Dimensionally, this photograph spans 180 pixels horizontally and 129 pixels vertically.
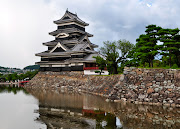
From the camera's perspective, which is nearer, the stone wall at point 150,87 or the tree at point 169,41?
the stone wall at point 150,87

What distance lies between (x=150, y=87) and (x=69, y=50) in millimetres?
20030

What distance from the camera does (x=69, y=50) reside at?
110 ft

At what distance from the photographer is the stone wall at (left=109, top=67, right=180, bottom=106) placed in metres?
15.3

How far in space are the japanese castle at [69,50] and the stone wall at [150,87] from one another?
1309 centimetres

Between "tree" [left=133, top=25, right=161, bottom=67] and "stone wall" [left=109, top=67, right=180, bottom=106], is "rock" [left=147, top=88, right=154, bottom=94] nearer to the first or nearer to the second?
"stone wall" [left=109, top=67, right=180, bottom=106]

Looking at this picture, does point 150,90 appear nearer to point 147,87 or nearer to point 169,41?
point 147,87

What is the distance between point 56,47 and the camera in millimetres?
35719

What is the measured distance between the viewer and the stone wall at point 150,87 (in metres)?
15.3

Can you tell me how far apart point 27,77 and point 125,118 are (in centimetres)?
5429

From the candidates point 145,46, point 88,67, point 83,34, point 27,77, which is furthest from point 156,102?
point 27,77

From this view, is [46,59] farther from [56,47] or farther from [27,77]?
[27,77]

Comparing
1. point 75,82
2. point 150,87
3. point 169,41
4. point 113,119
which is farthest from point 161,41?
point 75,82

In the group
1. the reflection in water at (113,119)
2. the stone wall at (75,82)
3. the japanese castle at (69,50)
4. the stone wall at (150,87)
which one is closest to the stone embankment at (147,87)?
the stone wall at (150,87)

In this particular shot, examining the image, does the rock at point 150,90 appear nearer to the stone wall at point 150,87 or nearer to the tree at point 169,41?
the stone wall at point 150,87
